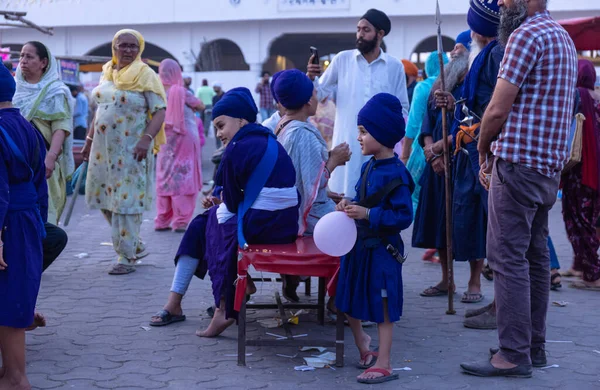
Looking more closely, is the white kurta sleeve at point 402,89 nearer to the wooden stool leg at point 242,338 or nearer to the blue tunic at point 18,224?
the wooden stool leg at point 242,338

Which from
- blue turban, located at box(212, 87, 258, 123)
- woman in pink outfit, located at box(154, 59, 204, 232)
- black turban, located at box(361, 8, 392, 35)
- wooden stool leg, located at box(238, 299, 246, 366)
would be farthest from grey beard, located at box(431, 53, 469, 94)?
woman in pink outfit, located at box(154, 59, 204, 232)

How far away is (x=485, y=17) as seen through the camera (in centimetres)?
529

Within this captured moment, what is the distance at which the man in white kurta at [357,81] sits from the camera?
6129 mm

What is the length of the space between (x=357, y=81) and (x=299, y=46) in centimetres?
3228

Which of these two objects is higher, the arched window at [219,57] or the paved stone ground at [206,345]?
the arched window at [219,57]

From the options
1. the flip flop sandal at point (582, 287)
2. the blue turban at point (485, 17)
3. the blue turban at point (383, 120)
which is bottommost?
the flip flop sandal at point (582, 287)

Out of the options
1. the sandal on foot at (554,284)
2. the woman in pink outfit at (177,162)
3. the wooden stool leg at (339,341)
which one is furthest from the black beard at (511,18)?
the woman in pink outfit at (177,162)

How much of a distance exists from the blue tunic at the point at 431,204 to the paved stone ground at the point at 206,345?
45cm

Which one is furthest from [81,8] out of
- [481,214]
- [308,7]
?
[481,214]

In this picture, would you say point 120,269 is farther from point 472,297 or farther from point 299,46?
point 299,46

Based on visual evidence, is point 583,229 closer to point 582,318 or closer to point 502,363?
point 582,318

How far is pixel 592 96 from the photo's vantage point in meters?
6.73

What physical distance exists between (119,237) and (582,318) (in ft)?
12.3

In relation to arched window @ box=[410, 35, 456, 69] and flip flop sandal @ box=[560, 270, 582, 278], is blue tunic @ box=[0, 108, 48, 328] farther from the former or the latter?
arched window @ box=[410, 35, 456, 69]
